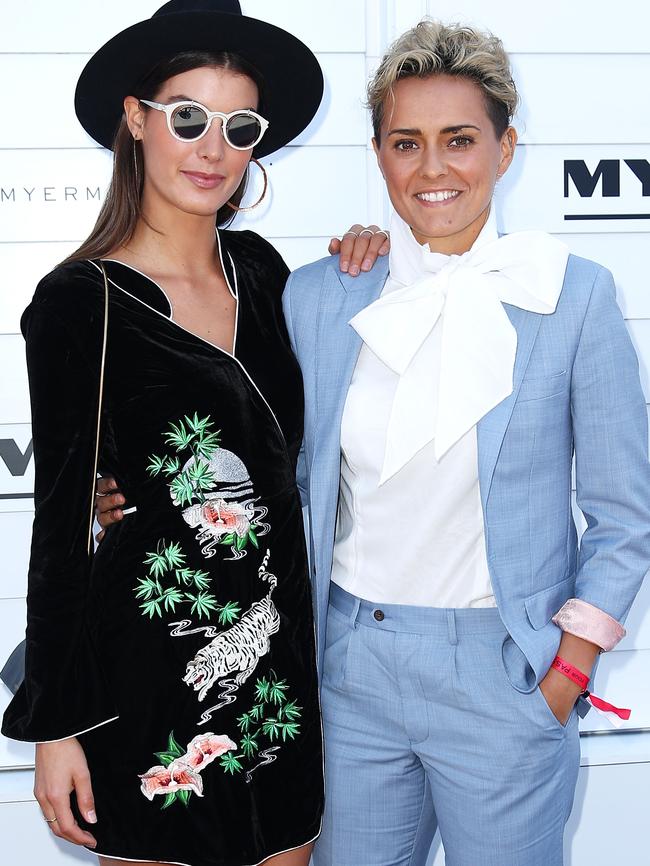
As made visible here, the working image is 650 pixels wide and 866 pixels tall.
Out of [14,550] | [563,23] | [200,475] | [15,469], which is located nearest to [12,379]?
[15,469]

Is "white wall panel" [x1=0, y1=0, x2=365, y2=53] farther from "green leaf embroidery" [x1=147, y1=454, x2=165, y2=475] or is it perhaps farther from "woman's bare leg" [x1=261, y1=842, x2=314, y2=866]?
"woman's bare leg" [x1=261, y1=842, x2=314, y2=866]

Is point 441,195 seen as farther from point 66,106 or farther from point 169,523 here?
point 66,106

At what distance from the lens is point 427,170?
5.33ft

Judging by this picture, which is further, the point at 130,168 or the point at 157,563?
the point at 130,168

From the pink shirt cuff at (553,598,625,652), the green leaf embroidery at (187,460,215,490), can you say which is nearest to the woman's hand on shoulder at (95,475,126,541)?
the green leaf embroidery at (187,460,215,490)

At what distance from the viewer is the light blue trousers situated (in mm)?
1589

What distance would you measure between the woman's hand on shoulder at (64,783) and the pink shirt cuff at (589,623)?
848 millimetres

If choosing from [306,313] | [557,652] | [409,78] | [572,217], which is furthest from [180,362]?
[572,217]

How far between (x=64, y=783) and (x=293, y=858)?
1.49 feet

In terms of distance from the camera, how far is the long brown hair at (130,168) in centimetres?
171

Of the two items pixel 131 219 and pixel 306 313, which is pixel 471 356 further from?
pixel 131 219

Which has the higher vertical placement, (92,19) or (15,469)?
(92,19)

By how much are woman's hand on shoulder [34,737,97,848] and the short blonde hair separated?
125cm

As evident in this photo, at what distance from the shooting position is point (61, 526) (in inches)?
60.1
